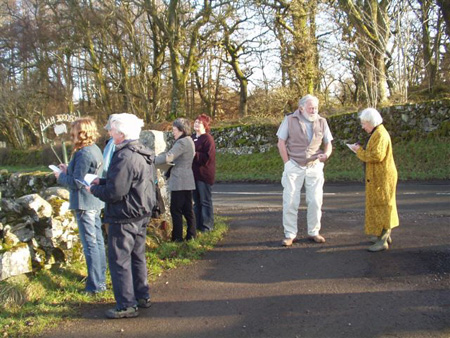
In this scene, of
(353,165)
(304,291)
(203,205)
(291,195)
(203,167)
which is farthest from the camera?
(353,165)

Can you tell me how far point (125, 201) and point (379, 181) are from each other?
3.39m

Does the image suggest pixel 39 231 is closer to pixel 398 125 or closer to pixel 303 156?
pixel 303 156

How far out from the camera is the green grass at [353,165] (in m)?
14.6

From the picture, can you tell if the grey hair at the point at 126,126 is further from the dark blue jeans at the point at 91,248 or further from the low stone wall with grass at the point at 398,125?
the low stone wall with grass at the point at 398,125

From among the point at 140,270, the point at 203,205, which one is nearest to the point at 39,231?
the point at 140,270

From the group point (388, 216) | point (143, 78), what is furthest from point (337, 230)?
point (143, 78)

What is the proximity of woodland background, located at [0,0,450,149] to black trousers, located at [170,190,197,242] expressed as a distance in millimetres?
14670

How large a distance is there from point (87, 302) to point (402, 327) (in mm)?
3227

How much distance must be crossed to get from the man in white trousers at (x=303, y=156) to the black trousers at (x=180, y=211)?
1438 mm

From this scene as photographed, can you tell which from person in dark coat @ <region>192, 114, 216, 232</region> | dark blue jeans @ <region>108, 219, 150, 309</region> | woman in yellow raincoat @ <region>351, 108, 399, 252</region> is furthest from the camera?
person in dark coat @ <region>192, 114, 216, 232</region>

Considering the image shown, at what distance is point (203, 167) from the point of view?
7191 millimetres

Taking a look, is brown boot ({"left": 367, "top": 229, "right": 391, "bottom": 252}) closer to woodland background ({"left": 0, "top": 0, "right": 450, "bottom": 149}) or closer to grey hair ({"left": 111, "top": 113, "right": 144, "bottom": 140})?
grey hair ({"left": 111, "top": 113, "right": 144, "bottom": 140})

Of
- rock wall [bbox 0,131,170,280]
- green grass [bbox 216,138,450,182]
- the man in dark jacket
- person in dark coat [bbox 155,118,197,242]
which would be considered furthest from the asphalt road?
green grass [bbox 216,138,450,182]

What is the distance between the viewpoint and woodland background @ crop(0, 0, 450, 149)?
20.5 meters
